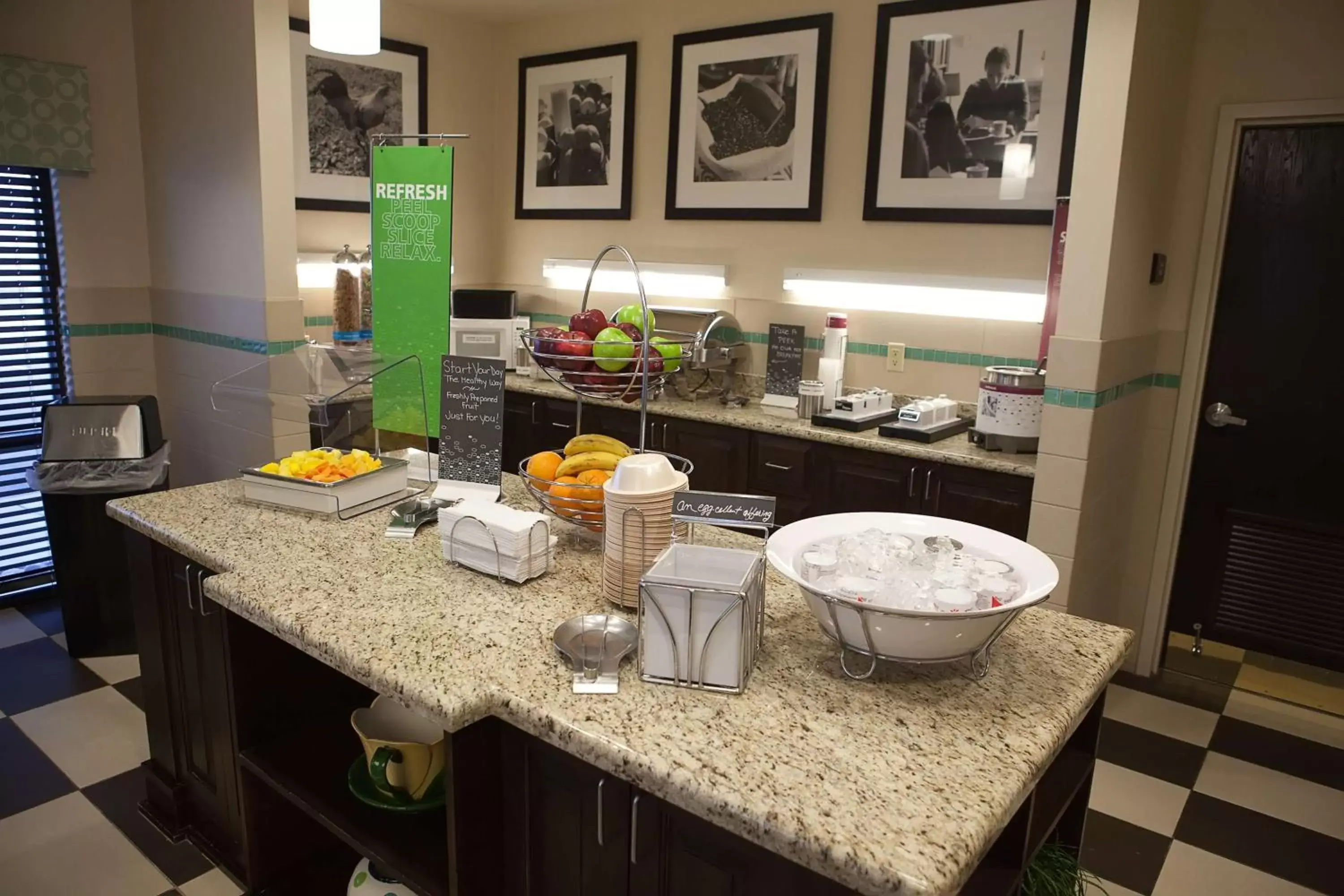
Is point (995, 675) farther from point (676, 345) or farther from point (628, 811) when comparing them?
point (676, 345)

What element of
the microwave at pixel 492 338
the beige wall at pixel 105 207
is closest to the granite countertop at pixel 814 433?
the microwave at pixel 492 338

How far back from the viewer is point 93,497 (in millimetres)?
3297

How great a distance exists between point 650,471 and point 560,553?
0.45 m

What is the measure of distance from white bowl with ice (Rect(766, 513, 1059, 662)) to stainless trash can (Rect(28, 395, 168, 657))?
2878 millimetres

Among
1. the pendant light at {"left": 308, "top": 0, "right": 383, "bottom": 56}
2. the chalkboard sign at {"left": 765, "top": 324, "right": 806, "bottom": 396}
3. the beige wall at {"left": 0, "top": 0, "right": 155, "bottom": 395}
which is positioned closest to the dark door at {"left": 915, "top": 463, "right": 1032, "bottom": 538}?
the chalkboard sign at {"left": 765, "top": 324, "right": 806, "bottom": 396}

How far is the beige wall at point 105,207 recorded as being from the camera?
385 centimetres

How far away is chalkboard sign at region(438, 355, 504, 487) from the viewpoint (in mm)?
2029

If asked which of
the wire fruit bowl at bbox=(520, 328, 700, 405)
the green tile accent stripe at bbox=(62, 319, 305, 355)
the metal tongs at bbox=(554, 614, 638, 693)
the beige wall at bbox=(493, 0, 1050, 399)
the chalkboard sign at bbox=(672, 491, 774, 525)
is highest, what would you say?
the beige wall at bbox=(493, 0, 1050, 399)

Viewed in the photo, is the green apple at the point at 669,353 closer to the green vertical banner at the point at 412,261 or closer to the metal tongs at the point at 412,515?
the metal tongs at the point at 412,515

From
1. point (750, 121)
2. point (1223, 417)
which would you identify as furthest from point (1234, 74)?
point (750, 121)

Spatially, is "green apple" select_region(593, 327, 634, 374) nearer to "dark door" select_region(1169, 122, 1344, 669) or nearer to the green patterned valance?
"dark door" select_region(1169, 122, 1344, 669)

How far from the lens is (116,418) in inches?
134

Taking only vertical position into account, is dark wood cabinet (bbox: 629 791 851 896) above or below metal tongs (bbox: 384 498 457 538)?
below

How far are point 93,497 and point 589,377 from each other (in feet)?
8.10
